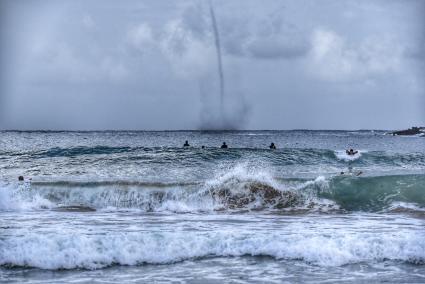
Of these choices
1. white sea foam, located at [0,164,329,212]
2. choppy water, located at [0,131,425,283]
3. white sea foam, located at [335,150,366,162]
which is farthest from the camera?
white sea foam, located at [335,150,366,162]

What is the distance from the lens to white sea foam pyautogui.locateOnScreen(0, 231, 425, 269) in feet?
38.4

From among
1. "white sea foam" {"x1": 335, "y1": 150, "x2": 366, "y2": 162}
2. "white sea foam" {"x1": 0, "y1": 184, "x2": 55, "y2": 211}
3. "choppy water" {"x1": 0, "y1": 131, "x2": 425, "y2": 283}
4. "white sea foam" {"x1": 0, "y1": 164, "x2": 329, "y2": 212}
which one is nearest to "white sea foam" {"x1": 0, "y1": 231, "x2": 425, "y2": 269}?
"choppy water" {"x1": 0, "y1": 131, "x2": 425, "y2": 283}

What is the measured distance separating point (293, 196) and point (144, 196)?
17.7ft

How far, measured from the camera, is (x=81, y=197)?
21.5m

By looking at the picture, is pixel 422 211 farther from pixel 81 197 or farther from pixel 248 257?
pixel 81 197

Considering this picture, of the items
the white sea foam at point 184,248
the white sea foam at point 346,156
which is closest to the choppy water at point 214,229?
the white sea foam at point 184,248

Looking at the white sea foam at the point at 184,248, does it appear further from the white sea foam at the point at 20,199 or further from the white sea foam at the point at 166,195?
the white sea foam at the point at 20,199

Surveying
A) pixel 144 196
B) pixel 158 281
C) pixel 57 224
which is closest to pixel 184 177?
pixel 144 196

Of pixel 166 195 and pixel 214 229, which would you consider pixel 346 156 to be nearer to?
pixel 166 195

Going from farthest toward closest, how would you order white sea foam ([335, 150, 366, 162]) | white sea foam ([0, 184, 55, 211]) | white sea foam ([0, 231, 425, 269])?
white sea foam ([335, 150, 366, 162])
white sea foam ([0, 184, 55, 211])
white sea foam ([0, 231, 425, 269])

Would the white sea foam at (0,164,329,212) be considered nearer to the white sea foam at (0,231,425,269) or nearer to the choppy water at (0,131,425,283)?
the choppy water at (0,131,425,283)

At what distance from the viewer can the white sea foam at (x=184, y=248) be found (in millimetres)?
11695

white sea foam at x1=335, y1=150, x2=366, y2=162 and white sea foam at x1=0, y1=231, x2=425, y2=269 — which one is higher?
white sea foam at x1=335, y1=150, x2=366, y2=162

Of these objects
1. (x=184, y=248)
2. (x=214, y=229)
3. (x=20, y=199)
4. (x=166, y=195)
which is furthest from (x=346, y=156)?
(x=184, y=248)
